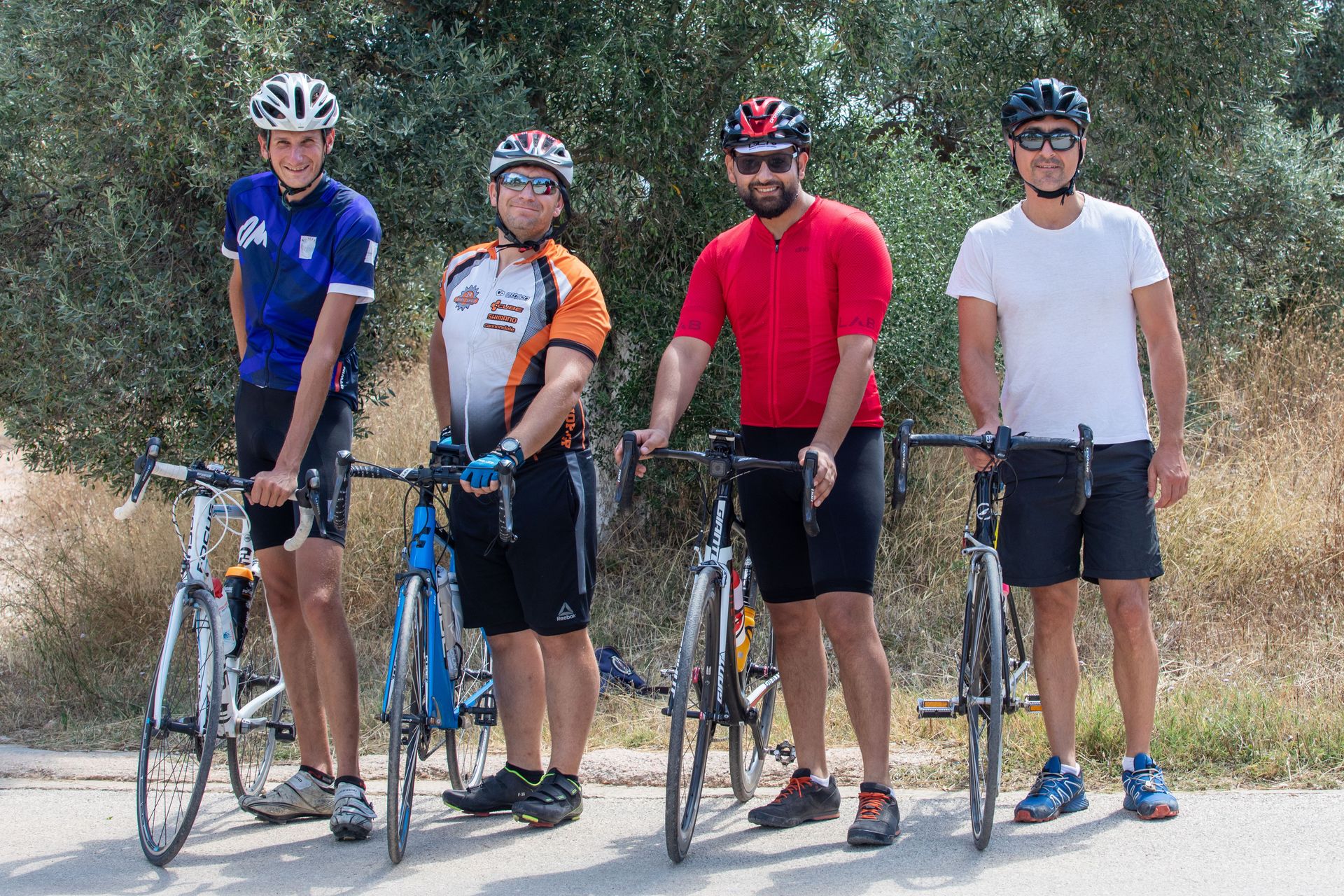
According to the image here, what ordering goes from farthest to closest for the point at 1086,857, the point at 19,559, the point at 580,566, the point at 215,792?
the point at 19,559 < the point at 215,792 < the point at 580,566 < the point at 1086,857

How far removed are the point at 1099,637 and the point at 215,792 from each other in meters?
4.29

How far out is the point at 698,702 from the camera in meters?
4.30

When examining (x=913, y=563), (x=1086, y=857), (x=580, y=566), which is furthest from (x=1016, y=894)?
(x=913, y=563)

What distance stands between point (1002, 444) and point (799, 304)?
2.64ft

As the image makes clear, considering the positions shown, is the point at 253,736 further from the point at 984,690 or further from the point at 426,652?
the point at 984,690

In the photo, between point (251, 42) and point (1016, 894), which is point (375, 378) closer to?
point (251, 42)

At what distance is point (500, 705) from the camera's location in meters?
4.57

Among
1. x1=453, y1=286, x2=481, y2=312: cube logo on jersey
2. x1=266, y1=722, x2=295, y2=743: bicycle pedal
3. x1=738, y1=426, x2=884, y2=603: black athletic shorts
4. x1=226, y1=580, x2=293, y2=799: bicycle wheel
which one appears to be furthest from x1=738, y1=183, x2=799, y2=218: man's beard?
x1=266, y1=722, x2=295, y2=743: bicycle pedal

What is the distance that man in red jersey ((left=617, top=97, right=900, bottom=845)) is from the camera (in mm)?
4148

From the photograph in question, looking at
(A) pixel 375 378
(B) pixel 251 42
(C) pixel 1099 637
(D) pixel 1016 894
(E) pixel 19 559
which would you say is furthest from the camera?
(E) pixel 19 559

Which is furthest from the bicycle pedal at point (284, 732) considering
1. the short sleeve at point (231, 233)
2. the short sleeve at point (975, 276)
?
the short sleeve at point (975, 276)

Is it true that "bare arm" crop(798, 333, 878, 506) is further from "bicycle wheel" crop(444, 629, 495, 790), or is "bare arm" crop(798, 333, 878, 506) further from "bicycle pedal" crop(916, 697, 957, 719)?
"bicycle wheel" crop(444, 629, 495, 790)

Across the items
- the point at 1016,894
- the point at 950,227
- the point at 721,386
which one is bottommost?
the point at 1016,894

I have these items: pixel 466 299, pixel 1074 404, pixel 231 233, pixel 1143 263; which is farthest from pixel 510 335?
pixel 1143 263
